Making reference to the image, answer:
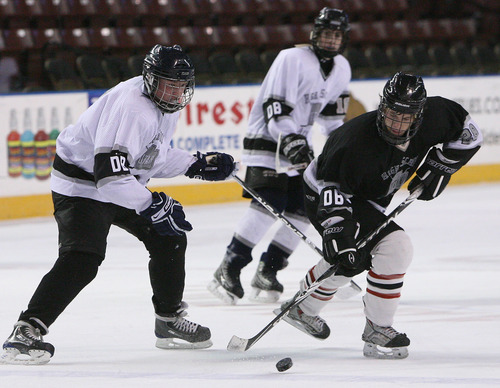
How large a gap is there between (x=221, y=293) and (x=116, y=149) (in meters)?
1.34

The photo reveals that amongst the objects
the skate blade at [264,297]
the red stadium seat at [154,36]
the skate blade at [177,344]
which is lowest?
the red stadium seat at [154,36]

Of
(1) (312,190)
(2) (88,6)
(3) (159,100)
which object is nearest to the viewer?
(3) (159,100)

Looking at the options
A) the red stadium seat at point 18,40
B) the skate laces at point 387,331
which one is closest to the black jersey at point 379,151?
the skate laces at point 387,331

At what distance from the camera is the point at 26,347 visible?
3.03 metres

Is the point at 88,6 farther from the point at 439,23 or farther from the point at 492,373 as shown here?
the point at 492,373

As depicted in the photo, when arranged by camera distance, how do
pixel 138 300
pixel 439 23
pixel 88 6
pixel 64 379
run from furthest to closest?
pixel 439 23 < pixel 88 6 < pixel 138 300 < pixel 64 379

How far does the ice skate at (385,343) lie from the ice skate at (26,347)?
0.99 m

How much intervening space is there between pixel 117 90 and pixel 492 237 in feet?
10.7

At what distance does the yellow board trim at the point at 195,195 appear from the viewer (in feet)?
21.9

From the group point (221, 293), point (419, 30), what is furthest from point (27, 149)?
point (419, 30)

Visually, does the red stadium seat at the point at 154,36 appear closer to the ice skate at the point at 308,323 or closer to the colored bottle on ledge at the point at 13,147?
the colored bottle on ledge at the point at 13,147

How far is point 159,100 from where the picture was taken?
3119 mm

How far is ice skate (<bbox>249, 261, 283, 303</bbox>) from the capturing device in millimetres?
4219

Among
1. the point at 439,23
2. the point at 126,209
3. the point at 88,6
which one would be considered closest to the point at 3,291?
the point at 126,209
